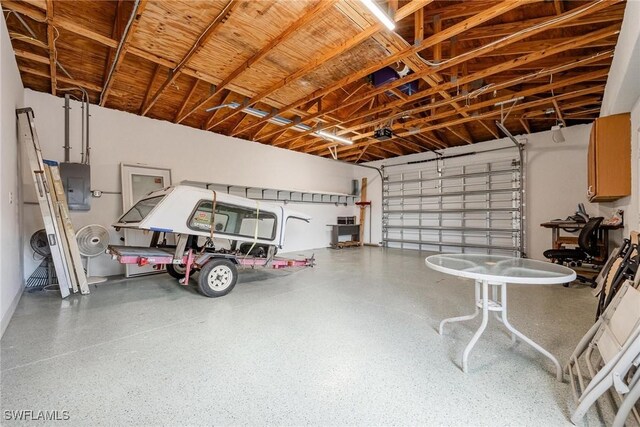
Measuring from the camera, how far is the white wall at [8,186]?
8.53 feet

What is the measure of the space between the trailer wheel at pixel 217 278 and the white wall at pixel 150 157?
255 cm

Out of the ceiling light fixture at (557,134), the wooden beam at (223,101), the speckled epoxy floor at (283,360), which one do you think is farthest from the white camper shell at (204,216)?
the ceiling light fixture at (557,134)

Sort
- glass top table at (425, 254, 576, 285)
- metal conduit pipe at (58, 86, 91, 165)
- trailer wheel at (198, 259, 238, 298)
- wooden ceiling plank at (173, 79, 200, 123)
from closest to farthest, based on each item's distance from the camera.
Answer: glass top table at (425, 254, 576, 285)
trailer wheel at (198, 259, 238, 298)
metal conduit pipe at (58, 86, 91, 165)
wooden ceiling plank at (173, 79, 200, 123)

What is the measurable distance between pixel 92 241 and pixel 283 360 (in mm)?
3938

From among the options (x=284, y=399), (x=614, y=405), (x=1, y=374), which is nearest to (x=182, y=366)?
(x=284, y=399)

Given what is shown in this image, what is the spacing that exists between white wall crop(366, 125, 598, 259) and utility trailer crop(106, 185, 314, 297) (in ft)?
22.0

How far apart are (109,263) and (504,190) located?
9.46 metres

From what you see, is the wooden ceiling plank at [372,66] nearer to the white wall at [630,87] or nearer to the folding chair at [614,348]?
the white wall at [630,87]

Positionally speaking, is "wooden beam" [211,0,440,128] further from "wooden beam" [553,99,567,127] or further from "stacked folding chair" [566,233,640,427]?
"wooden beam" [553,99,567,127]

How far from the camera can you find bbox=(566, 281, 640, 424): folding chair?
129cm

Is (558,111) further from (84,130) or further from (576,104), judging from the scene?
(84,130)
